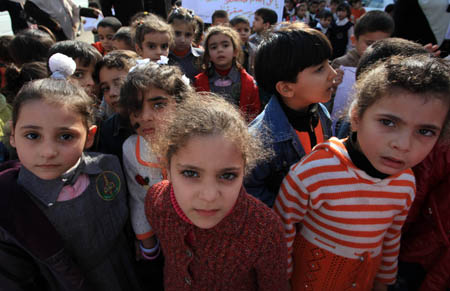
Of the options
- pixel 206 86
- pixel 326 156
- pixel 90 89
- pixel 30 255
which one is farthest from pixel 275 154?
pixel 206 86

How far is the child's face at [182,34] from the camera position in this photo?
144 inches

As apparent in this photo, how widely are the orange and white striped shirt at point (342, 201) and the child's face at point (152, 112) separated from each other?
31.6 inches

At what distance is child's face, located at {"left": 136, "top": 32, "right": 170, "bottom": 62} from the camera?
120 inches

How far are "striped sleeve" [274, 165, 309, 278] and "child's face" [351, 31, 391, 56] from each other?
220 cm

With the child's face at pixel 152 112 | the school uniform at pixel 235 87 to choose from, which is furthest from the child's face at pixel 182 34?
the child's face at pixel 152 112

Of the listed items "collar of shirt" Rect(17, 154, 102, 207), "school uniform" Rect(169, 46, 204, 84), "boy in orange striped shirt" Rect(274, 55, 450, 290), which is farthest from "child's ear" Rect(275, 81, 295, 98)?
"school uniform" Rect(169, 46, 204, 84)

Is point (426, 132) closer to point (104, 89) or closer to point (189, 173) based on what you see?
point (189, 173)

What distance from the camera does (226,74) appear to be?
3314 mm

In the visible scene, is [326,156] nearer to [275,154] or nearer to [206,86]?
[275,154]

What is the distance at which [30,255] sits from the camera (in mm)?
1220

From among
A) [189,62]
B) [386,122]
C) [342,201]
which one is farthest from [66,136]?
[189,62]

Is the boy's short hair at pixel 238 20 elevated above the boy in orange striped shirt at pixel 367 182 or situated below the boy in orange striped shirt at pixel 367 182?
above

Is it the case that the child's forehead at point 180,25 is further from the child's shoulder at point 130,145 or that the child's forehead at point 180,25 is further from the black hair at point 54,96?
the black hair at point 54,96

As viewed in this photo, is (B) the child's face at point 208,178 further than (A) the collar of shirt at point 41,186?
No
